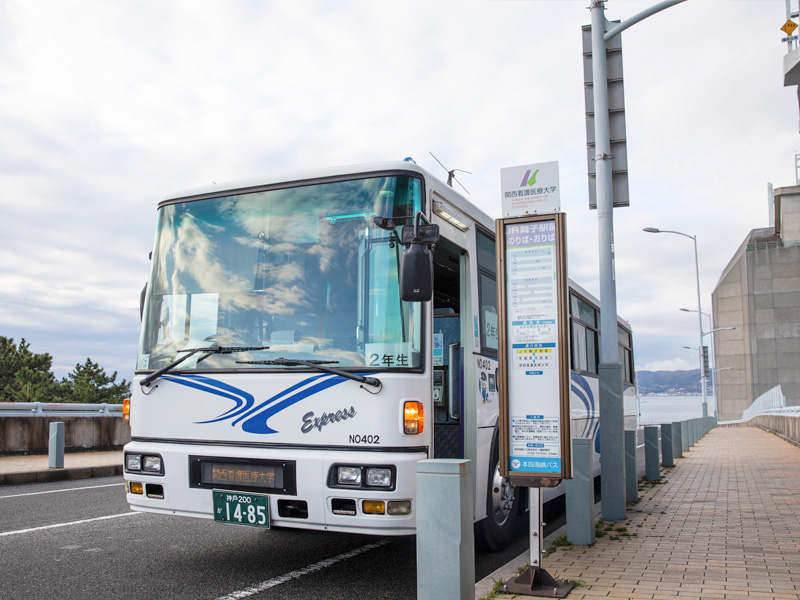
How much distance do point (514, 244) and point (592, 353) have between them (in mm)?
6401

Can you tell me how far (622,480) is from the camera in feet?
27.3

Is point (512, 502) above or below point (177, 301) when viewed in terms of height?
below

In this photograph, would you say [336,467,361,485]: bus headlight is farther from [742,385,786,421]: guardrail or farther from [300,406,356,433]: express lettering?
[742,385,786,421]: guardrail

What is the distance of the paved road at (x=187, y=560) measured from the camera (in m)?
5.39

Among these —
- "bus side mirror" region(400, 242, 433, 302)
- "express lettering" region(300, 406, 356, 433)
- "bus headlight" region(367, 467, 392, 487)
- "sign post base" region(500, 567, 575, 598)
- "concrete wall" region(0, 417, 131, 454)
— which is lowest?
"sign post base" region(500, 567, 575, 598)

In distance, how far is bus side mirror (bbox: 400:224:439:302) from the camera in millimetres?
4871

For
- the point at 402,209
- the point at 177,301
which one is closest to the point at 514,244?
the point at 402,209

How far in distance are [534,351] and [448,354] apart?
211 cm

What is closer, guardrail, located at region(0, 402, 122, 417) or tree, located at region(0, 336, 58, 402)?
guardrail, located at region(0, 402, 122, 417)

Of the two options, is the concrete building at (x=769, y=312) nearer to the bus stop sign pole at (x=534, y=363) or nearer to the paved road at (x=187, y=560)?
the paved road at (x=187, y=560)

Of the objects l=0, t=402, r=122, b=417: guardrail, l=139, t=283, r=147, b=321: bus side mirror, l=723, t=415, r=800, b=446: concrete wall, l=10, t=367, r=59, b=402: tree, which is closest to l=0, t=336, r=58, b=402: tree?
l=10, t=367, r=59, b=402: tree

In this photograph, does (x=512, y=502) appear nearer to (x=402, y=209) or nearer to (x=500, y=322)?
(x=500, y=322)

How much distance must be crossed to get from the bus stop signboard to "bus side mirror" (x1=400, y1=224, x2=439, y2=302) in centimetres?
71

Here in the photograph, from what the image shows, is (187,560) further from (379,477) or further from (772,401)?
(772,401)
